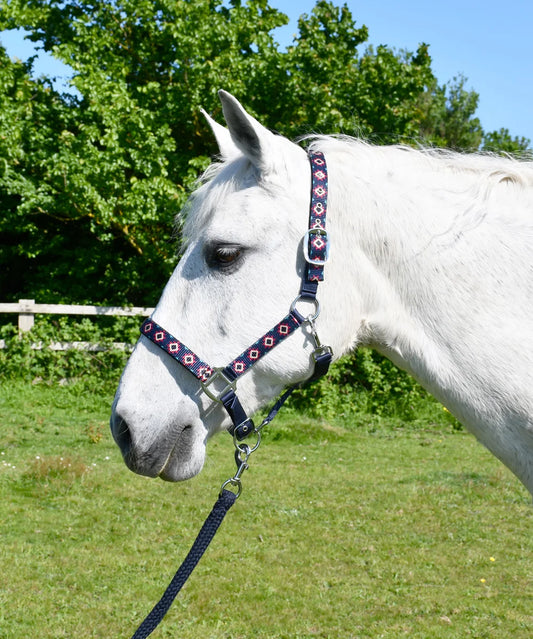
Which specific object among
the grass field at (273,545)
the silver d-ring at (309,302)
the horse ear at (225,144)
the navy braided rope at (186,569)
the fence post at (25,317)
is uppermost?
the horse ear at (225,144)

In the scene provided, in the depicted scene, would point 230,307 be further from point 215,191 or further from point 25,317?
point 25,317

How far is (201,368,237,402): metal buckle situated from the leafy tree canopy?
8.07 meters

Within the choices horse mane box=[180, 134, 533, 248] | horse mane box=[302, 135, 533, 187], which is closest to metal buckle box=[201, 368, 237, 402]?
horse mane box=[180, 134, 533, 248]

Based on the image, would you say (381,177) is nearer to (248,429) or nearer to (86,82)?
(248,429)

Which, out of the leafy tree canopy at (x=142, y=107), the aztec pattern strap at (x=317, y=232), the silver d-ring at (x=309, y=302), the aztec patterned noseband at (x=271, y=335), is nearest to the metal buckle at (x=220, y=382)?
the aztec patterned noseband at (x=271, y=335)

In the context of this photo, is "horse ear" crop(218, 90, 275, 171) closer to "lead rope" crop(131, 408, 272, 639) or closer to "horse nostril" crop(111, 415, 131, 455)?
"lead rope" crop(131, 408, 272, 639)

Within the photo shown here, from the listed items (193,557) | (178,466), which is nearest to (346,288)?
(178,466)

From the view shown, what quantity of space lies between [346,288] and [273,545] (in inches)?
143

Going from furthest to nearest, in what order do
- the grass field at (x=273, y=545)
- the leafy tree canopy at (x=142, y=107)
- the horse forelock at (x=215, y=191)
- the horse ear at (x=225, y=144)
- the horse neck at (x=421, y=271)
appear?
the leafy tree canopy at (x=142, y=107) → the grass field at (x=273, y=545) → the horse ear at (x=225, y=144) → the horse forelock at (x=215, y=191) → the horse neck at (x=421, y=271)

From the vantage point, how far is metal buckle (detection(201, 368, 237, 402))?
1.77 m

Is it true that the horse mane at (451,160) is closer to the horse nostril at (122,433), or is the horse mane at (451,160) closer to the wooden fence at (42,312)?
the horse nostril at (122,433)

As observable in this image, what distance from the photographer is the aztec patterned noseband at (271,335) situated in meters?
1.75

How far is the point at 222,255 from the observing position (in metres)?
1.78

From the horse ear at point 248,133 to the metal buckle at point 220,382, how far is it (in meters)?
0.65
